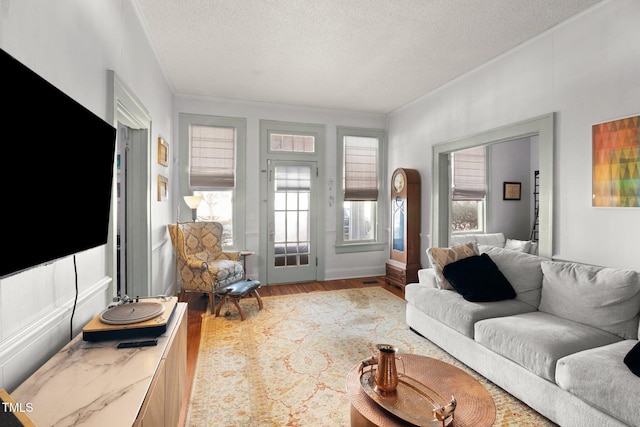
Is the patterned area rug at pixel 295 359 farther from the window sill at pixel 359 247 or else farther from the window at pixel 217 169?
the window at pixel 217 169

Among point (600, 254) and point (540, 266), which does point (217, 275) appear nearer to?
point (540, 266)

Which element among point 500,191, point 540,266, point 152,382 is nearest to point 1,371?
point 152,382

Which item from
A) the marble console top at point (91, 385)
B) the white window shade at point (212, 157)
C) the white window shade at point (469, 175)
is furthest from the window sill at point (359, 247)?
the marble console top at point (91, 385)

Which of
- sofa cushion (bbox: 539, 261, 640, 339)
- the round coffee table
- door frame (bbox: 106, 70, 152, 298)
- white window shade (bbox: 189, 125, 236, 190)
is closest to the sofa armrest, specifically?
sofa cushion (bbox: 539, 261, 640, 339)

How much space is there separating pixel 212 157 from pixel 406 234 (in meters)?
3.30

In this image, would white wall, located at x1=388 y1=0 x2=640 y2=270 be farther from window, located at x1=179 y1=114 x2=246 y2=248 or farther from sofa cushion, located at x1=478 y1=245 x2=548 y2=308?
window, located at x1=179 y1=114 x2=246 y2=248

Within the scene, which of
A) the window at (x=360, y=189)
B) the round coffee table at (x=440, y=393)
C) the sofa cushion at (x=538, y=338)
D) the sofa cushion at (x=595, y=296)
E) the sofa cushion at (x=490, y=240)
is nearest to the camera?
the round coffee table at (x=440, y=393)

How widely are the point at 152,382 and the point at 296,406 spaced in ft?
4.20

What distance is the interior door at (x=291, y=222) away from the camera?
5.42 metres

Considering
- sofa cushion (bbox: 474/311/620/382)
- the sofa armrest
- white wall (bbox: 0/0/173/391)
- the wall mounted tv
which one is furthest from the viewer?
the sofa armrest

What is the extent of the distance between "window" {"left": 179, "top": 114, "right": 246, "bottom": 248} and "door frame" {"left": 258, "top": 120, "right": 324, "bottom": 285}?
328 mm

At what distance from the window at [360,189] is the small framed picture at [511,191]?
2.20 meters

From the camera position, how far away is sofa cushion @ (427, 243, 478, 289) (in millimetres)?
3229

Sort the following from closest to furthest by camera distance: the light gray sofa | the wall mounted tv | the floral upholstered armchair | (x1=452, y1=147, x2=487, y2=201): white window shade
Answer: the wall mounted tv → the light gray sofa → the floral upholstered armchair → (x1=452, y1=147, x2=487, y2=201): white window shade
